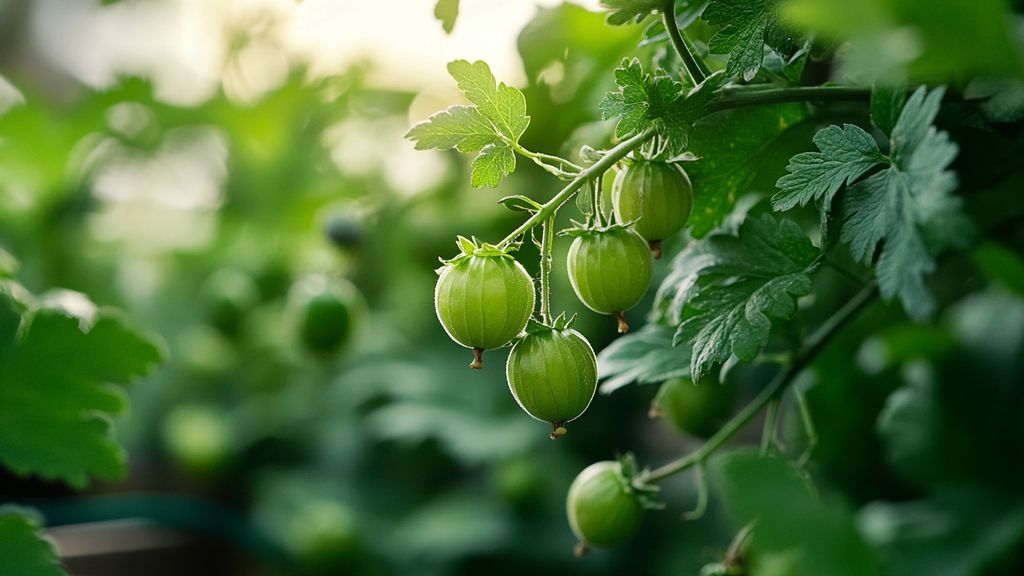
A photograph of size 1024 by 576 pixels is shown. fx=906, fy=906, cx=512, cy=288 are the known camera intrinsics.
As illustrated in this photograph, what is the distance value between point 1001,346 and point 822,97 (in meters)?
0.61

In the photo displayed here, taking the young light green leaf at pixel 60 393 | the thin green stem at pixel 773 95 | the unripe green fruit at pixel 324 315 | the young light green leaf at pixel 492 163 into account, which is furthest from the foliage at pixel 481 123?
the unripe green fruit at pixel 324 315

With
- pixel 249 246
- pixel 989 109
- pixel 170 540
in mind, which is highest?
pixel 249 246

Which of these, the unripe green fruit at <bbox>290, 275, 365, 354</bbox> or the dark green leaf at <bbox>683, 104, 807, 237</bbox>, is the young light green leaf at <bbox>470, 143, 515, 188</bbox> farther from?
the unripe green fruit at <bbox>290, 275, 365, 354</bbox>

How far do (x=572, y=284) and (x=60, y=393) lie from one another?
470mm

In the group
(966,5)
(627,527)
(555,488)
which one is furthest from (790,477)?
(555,488)

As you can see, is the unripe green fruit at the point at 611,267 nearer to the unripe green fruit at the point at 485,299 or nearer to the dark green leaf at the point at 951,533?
the unripe green fruit at the point at 485,299

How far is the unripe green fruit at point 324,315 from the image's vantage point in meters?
1.28

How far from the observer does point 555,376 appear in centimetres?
49

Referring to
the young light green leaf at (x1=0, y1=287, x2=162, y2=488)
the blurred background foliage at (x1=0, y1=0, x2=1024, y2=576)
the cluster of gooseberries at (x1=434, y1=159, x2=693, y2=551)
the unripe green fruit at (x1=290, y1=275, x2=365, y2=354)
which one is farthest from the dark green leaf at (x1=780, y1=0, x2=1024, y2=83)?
the unripe green fruit at (x1=290, y1=275, x2=365, y2=354)

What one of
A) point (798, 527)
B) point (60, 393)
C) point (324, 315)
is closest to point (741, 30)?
point (798, 527)

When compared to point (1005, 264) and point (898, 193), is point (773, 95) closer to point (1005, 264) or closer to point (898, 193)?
point (898, 193)

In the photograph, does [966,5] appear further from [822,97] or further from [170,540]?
[170,540]

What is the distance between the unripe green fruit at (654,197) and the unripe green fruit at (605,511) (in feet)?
0.66

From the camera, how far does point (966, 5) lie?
28 centimetres
